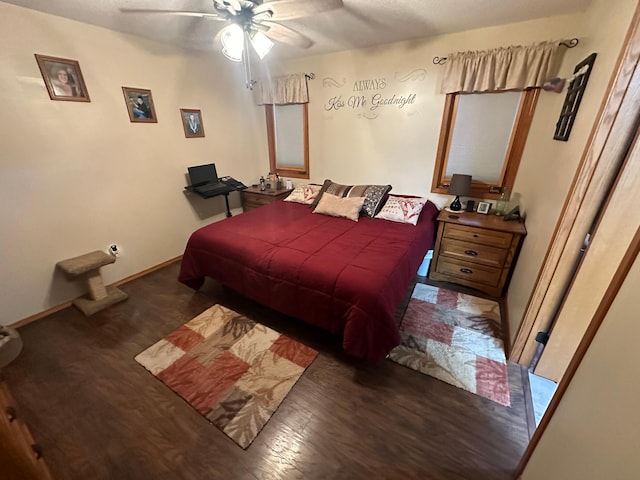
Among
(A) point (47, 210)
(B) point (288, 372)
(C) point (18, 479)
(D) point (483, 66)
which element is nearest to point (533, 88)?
(D) point (483, 66)

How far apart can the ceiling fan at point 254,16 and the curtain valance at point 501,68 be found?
1.52 meters

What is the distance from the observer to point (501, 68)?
7.50ft

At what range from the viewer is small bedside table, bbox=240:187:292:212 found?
3.64 m

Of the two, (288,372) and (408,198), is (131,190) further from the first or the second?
(408,198)

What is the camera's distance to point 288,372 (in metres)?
1.71

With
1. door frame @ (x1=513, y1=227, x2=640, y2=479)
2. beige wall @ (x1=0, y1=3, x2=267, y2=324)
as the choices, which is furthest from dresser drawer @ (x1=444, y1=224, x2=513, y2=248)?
beige wall @ (x1=0, y1=3, x2=267, y2=324)

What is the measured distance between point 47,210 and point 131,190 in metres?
0.67

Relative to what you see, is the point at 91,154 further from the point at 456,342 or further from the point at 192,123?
the point at 456,342

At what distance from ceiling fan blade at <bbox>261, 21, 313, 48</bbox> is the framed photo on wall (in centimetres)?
168

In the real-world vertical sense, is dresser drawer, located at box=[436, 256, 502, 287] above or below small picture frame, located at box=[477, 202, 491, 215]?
below

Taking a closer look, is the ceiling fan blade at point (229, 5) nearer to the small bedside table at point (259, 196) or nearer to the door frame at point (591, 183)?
the door frame at point (591, 183)

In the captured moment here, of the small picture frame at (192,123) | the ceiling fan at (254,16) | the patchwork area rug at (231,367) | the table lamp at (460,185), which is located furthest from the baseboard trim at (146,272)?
the table lamp at (460,185)

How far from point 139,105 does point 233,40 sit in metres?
1.55

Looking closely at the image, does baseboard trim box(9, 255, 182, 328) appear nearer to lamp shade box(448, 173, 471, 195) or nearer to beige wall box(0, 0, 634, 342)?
beige wall box(0, 0, 634, 342)
